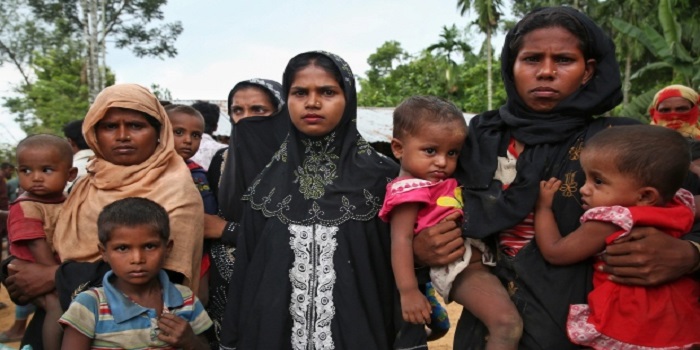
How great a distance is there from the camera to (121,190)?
8.61 ft

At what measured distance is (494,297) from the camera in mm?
2043

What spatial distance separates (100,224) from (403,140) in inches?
53.4

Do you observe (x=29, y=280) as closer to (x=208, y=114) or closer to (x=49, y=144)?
(x=49, y=144)

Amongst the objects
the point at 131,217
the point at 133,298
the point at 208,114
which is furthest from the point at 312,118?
the point at 208,114

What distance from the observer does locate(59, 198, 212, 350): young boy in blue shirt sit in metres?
2.30

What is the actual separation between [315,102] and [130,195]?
0.98m

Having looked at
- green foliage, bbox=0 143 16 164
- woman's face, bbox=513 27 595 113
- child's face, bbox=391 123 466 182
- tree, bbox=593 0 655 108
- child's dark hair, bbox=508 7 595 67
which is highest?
tree, bbox=593 0 655 108

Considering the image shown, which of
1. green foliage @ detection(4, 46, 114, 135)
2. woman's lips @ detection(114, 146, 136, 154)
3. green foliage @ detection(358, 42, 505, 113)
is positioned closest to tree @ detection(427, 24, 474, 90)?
green foliage @ detection(358, 42, 505, 113)

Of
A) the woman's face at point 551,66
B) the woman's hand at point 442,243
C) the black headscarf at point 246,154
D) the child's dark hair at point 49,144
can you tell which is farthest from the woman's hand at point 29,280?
the woman's face at point 551,66

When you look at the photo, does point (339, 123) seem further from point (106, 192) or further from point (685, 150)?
point (685, 150)

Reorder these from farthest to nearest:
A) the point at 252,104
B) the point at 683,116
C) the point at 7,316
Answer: the point at 7,316
the point at 683,116
the point at 252,104

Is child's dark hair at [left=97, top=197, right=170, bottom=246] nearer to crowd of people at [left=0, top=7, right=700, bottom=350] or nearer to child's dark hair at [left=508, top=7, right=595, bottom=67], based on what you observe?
crowd of people at [left=0, top=7, right=700, bottom=350]

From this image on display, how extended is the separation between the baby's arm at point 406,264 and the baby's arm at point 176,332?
94 cm

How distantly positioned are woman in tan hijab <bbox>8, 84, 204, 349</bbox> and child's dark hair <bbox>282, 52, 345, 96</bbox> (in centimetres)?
69
